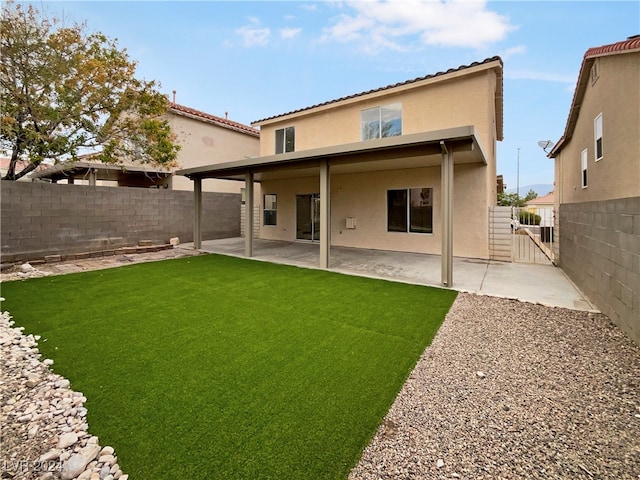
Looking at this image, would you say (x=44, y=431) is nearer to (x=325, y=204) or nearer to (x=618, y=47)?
(x=325, y=204)

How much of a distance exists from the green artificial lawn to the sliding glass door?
276 inches

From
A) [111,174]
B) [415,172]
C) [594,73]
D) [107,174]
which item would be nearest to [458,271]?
[415,172]

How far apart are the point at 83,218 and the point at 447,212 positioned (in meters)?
10.7

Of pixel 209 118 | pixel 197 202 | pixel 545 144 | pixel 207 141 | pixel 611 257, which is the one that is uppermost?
pixel 209 118

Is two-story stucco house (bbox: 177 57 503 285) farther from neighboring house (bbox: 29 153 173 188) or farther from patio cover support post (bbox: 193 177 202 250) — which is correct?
neighboring house (bbox: 29 153 173 188)

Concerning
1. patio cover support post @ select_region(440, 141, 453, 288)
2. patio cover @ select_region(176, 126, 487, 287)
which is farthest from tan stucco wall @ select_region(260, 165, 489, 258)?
patio cover support post @ select_region(440, 141, 453, 288)

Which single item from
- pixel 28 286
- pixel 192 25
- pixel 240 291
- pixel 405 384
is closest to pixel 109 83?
pixel 192 25

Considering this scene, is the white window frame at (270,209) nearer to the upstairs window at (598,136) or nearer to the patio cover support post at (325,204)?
the patio cover support post at (325,204)

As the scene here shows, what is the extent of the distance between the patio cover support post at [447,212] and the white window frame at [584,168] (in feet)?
16.4

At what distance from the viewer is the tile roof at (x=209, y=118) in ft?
47.3

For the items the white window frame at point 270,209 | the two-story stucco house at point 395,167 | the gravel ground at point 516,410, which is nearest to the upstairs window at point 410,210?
the two-story stucco house at point 395,167

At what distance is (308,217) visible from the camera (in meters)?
A: 13.7

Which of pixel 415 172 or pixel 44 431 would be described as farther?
pixel 415 172

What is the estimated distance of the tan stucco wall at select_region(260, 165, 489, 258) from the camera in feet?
31.6
